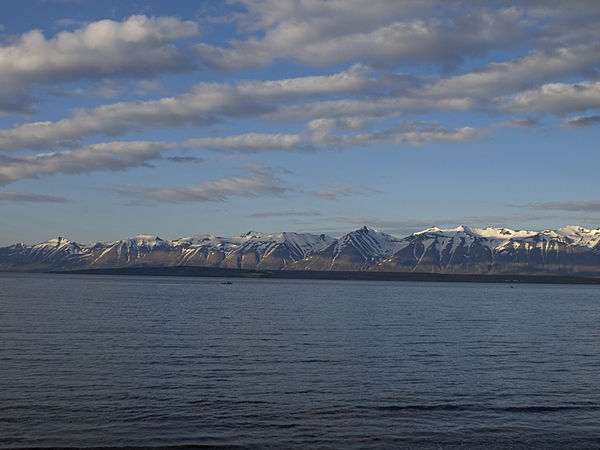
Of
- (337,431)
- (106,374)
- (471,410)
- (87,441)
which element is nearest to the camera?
(87,441)

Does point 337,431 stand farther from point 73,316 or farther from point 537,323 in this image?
point 537,323

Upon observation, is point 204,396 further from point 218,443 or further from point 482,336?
point 482,336

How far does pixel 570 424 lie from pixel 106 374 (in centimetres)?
3275

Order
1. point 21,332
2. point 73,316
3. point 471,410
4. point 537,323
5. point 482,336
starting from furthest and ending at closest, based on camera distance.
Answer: point 537,323 → point 73,316 → point 482,336 → point 21,332 → point 471,410

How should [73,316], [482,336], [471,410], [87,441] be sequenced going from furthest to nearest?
[73,316] → [482,336] → [471,410] → [87,441]

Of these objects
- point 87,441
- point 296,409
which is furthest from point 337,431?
point 87,441

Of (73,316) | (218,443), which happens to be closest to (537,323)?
(73,316)

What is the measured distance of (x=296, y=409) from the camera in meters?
36.6

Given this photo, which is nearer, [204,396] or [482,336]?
[204,396]

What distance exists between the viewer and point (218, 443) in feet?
98.2

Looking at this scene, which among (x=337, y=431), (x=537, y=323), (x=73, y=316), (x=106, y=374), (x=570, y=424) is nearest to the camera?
(x=337, y=431)

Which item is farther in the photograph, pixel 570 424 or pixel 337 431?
pixel 570 424

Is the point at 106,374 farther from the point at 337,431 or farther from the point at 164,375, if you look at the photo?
the point at 337,431

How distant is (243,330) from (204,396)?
39229mm
